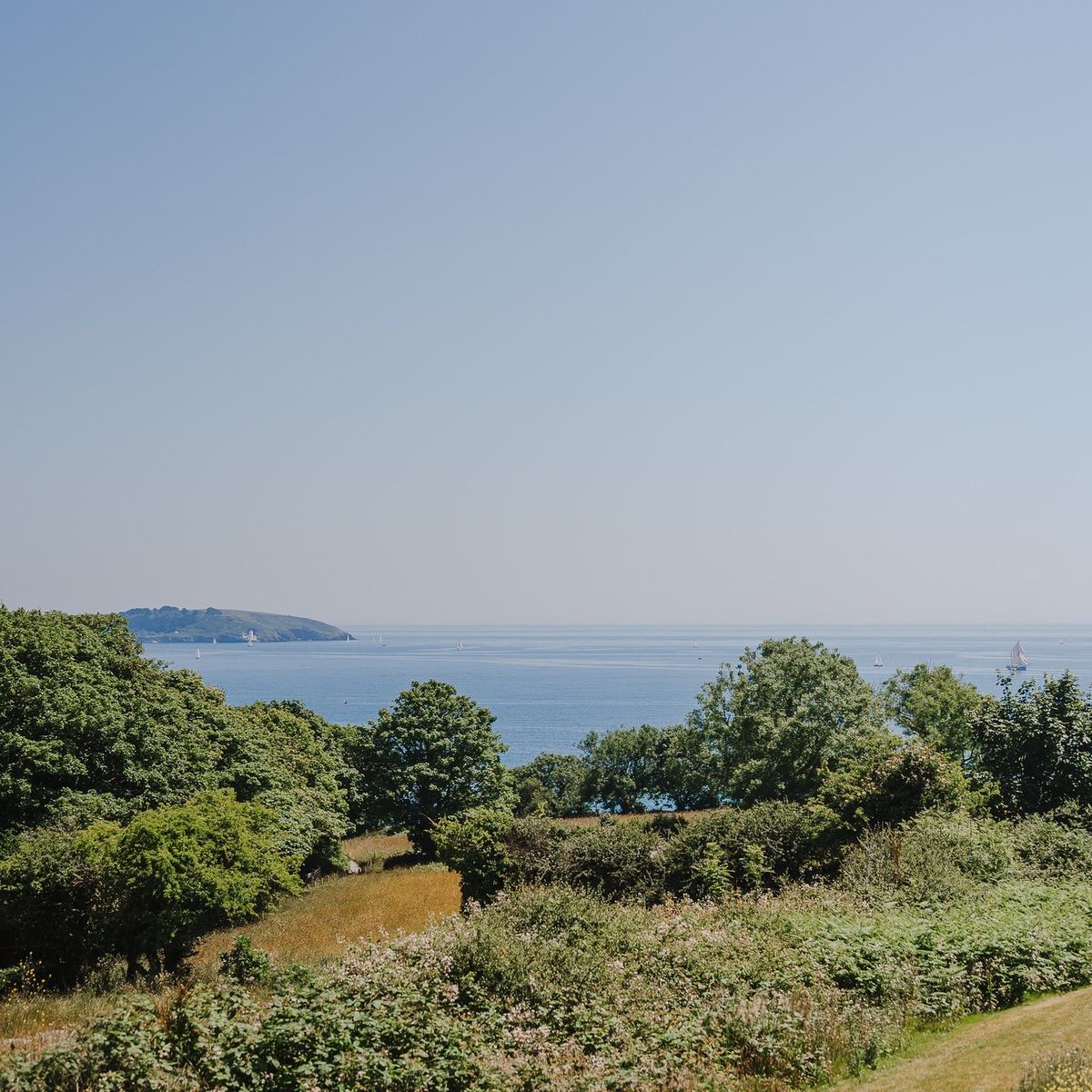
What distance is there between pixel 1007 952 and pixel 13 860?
19.8m

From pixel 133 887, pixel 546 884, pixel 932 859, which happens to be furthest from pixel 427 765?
pixel 932 859

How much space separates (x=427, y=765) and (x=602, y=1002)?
30671 millimetres

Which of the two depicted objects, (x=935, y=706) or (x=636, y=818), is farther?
(x=935, y=706)

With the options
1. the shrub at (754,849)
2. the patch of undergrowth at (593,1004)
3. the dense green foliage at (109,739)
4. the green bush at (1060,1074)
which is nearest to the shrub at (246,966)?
the patch of undergrowth at (593,1004)

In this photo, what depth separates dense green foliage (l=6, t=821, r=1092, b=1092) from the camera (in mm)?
8562

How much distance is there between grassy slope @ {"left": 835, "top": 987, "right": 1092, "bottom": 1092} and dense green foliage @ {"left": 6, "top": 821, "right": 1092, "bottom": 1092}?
467 millimetres

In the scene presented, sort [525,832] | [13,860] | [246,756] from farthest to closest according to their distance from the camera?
[246,756] → [525,832] → [13,860]

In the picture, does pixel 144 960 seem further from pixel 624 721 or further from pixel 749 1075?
pixel 624 721

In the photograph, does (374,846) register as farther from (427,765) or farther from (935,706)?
(935,706)

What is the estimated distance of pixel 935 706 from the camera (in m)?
45.5

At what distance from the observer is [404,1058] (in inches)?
343

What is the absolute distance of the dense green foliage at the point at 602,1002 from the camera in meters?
8.56

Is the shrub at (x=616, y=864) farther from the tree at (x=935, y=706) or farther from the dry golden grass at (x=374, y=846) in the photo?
the tree at (x=935, y=706)

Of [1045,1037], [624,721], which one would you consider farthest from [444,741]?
[624,721]
